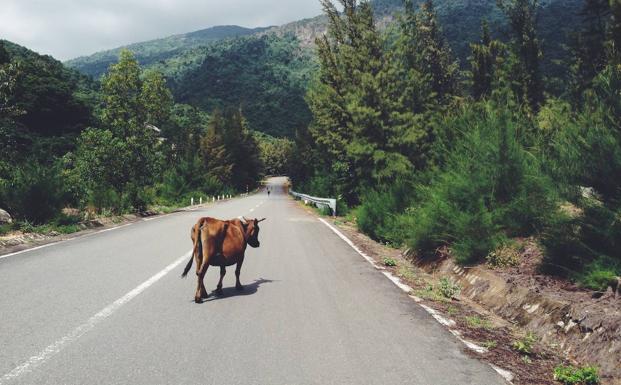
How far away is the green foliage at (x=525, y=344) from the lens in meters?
4.75

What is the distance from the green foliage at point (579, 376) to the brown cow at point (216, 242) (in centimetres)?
430

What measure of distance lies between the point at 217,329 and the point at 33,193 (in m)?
12.9

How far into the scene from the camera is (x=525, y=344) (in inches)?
194

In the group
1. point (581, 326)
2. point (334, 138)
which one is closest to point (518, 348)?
point (581, 326)

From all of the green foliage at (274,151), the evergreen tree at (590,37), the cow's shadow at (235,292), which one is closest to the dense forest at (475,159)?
the evergreen tree at (590,37)

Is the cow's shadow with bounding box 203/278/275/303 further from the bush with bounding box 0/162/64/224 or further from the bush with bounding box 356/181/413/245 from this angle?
the bush with bounding box 0/162/64/224

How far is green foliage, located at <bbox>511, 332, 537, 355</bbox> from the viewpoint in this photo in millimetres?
Result: 4750

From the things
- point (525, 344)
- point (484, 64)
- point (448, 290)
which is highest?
point (484, 64)

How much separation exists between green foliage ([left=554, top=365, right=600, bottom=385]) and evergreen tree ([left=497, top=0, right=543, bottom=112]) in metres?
40.6

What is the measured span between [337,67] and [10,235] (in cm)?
2308

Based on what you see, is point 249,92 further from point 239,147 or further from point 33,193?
point 33,193

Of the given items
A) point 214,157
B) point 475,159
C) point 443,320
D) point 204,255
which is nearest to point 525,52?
point 475,159

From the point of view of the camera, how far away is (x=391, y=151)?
69.6 feet

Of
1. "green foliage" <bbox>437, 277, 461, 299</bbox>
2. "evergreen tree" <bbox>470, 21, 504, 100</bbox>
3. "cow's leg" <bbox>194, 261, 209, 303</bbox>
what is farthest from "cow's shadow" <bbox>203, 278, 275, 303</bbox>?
"evergreen tree" <bbox>470, 21, 504, 100</bbox>
